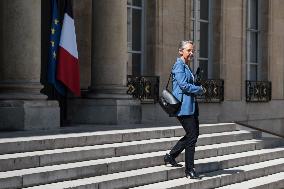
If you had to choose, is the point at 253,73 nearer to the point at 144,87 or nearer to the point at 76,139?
the point at 144,87

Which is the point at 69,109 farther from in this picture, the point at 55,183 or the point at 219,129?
the point at 55,183

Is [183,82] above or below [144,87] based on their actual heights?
above

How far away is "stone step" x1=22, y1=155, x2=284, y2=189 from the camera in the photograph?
27.1 ft

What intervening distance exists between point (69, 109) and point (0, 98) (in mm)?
2777

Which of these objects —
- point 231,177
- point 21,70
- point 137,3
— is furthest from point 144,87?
point 231,177

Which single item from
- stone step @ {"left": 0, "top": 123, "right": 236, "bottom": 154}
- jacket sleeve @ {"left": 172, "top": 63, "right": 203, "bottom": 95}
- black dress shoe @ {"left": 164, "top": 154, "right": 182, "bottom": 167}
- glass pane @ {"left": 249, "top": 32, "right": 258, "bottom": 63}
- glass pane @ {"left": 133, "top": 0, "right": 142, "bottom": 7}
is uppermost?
glass pane @ {"left": 133, "top": 0, "right": 142, "bottom": 7}

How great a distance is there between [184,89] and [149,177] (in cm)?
151

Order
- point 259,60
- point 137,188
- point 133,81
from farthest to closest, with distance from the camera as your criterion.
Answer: point 259,60 < point 133,81 < point 137,188

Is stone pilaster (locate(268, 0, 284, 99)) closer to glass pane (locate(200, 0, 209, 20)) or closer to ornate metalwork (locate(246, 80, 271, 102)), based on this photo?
ornate metalwork (locate(246, 80, 271, 102))

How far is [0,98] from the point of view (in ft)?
37.7

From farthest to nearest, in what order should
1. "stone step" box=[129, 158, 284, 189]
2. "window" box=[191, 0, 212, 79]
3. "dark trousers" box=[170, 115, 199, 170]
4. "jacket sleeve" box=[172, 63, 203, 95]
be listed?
1. "window" box=[191, 0, 212, 79]
2. "stone step" box=[129, 158, 284, 189]
3. "dark trousers" box=[170, 115, 199, 170]
4. "jacket sleeve" box=[172, 63, 203, 95]

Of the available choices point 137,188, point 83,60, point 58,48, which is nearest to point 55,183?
point 137,188

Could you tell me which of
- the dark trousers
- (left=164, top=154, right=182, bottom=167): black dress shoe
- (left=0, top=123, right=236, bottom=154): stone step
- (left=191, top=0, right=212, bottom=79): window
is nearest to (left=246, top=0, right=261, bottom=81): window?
(left=191, top=0, right=212, bottom=79): window

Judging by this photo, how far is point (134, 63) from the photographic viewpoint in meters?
16.1
